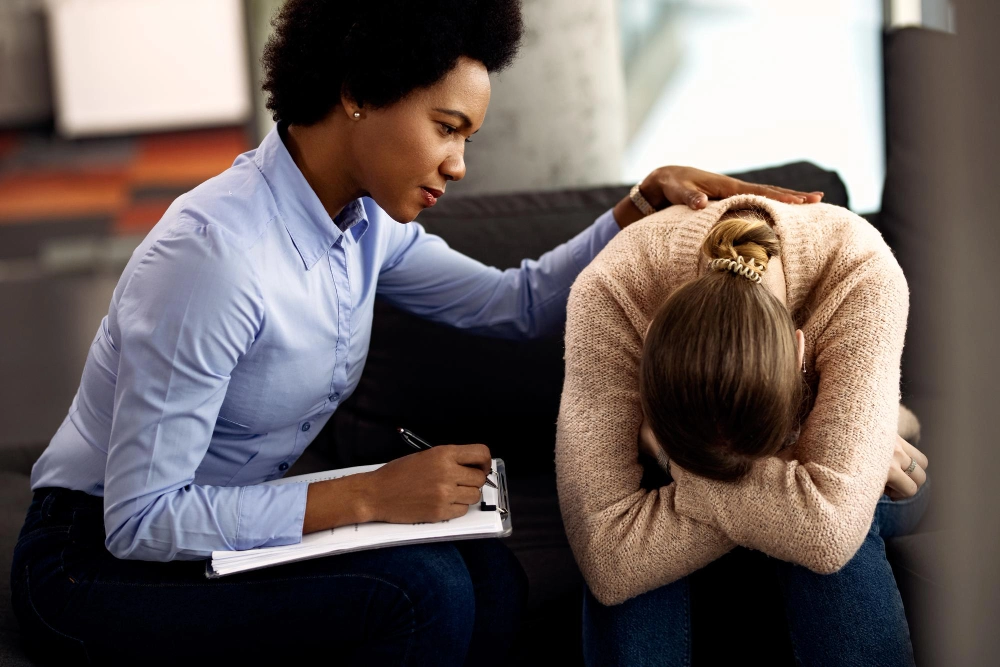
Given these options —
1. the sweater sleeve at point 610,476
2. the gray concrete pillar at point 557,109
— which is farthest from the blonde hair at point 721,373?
the gray concrete pillar at point 557,109

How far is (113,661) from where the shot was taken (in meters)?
1.07

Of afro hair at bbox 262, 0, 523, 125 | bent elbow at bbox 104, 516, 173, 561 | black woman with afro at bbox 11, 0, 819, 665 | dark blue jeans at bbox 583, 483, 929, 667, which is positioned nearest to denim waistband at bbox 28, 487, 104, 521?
black woman with afro at bbox 11, 0, 819, 665

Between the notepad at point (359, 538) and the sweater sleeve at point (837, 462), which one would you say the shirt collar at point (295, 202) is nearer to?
the notepad at point (359, 538)

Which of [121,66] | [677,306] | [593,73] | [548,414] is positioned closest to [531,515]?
[548,414]

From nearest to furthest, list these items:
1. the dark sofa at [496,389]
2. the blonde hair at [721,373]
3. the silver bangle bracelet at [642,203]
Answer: the blonde hair at [721,373]
the silver bangle bracelet at [642,203]
the dark sofa at [496,389]

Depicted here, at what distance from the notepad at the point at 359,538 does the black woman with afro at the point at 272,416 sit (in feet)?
0.05

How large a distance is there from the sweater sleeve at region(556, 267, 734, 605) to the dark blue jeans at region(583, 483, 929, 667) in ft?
0.13

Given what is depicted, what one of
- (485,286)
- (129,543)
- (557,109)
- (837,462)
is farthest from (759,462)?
(557,109)

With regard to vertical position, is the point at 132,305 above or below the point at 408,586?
above

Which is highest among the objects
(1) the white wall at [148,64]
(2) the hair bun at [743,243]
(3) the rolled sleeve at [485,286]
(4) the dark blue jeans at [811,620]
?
(1) the white wall at [148,64]

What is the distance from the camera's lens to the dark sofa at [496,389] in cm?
154

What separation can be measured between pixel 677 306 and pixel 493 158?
Answer: 1.15 meters

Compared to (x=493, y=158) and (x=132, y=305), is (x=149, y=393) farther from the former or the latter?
(x=493, y=158)

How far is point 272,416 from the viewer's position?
46.1 inches
